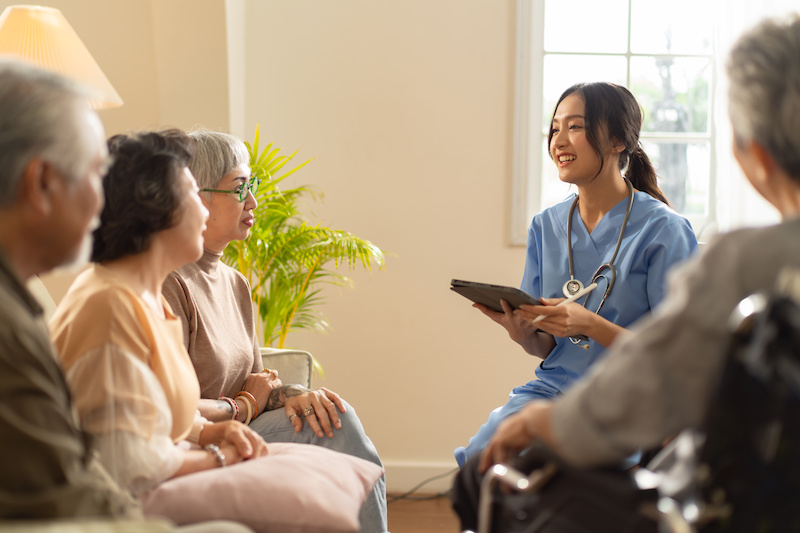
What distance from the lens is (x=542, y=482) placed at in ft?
3.48

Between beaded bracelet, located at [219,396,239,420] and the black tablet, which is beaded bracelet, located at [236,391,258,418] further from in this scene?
the black tablet

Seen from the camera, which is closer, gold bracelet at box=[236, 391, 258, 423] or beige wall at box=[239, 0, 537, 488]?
gold bracelet at box=[236, 391, 258, 423]

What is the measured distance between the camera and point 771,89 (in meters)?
0.97

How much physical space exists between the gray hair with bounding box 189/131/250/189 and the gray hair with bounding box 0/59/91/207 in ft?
3.13

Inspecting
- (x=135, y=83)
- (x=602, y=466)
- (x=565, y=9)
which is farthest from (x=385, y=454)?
(x=602, y=466)

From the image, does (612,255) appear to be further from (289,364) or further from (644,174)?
(289,364)

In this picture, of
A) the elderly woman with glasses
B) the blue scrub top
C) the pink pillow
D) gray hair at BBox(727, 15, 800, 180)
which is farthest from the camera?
the blue scrub top

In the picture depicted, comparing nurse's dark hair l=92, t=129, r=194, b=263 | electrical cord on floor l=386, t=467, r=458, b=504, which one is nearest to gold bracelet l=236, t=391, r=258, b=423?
nurse's dark hair l=92, t=129, r=194, b=263

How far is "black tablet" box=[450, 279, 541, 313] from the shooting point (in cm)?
191

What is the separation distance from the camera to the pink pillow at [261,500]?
126 centimetres

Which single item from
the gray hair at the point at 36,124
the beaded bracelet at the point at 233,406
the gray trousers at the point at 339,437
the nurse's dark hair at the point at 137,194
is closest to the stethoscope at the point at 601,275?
the gray trousers at the point at 339,437

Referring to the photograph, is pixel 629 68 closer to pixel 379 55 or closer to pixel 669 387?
pixel 379 55

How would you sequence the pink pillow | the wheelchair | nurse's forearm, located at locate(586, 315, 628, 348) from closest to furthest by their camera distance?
the wheelchair
the pink pillow
nurse's forearm, located at locate(586, 315, 628, 348)

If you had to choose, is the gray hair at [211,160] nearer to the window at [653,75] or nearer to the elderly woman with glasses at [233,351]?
the elderly woman with glasses at [233,351]
